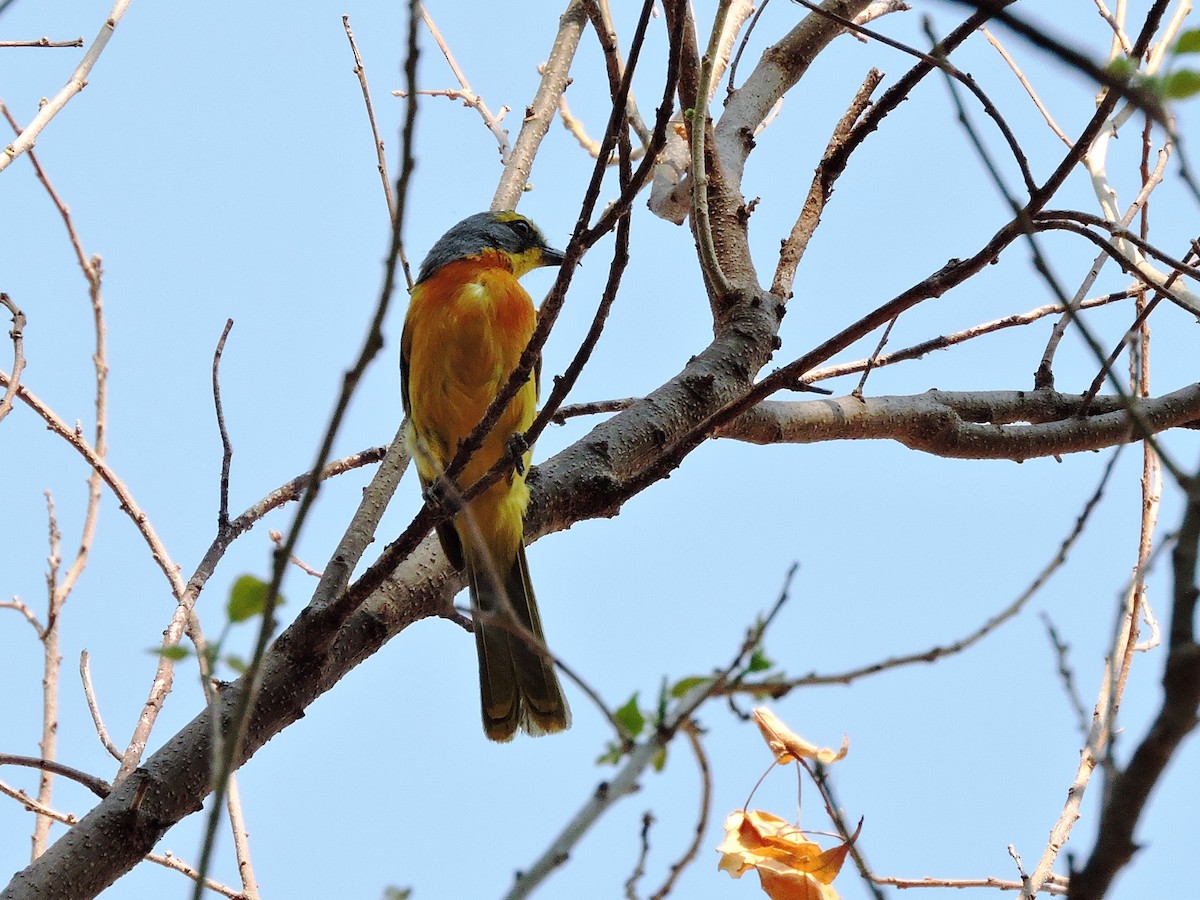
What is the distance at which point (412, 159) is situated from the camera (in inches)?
56.6

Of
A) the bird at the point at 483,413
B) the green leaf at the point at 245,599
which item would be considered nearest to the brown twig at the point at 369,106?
A: the bird at the point at 483,413

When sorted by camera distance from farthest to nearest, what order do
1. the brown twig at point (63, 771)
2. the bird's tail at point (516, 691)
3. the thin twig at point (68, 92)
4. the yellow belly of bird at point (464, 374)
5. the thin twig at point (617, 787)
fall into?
1. the yellow belly of bird at point (464, 374)
2. the bird's tail at point (516, 691)
3. the thin twig at point (68, 92)
4. the brown twig at point (63, 771)
5. the thin twig at point (617, 787)

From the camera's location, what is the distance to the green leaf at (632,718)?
1.69m

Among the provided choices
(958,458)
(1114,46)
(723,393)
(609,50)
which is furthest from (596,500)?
(1114,46)

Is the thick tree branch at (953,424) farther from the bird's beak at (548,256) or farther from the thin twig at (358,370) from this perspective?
the thin twig at (358,370)

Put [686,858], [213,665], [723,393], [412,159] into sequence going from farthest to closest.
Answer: [723,393] < [686,858] < [213,665] < [412,159]

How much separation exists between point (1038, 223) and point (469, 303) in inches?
101

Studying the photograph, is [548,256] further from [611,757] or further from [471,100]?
[611,757]

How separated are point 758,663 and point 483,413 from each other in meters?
3.19

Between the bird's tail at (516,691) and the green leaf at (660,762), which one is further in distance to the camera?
the bird's tail at (516,691)

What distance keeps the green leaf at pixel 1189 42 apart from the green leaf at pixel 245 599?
1.34m

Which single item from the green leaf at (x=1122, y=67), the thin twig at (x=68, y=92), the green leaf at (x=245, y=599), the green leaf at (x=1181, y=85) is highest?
the thin twig at (x=68, y=92)

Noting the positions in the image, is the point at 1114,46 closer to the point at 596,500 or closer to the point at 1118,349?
the point at 1118,349

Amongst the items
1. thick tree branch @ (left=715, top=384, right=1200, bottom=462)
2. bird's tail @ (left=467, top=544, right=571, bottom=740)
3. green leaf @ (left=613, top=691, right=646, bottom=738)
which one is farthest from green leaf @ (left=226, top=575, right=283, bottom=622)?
bird's tail @ (left=467, top=544, right=571, bottom=740)
